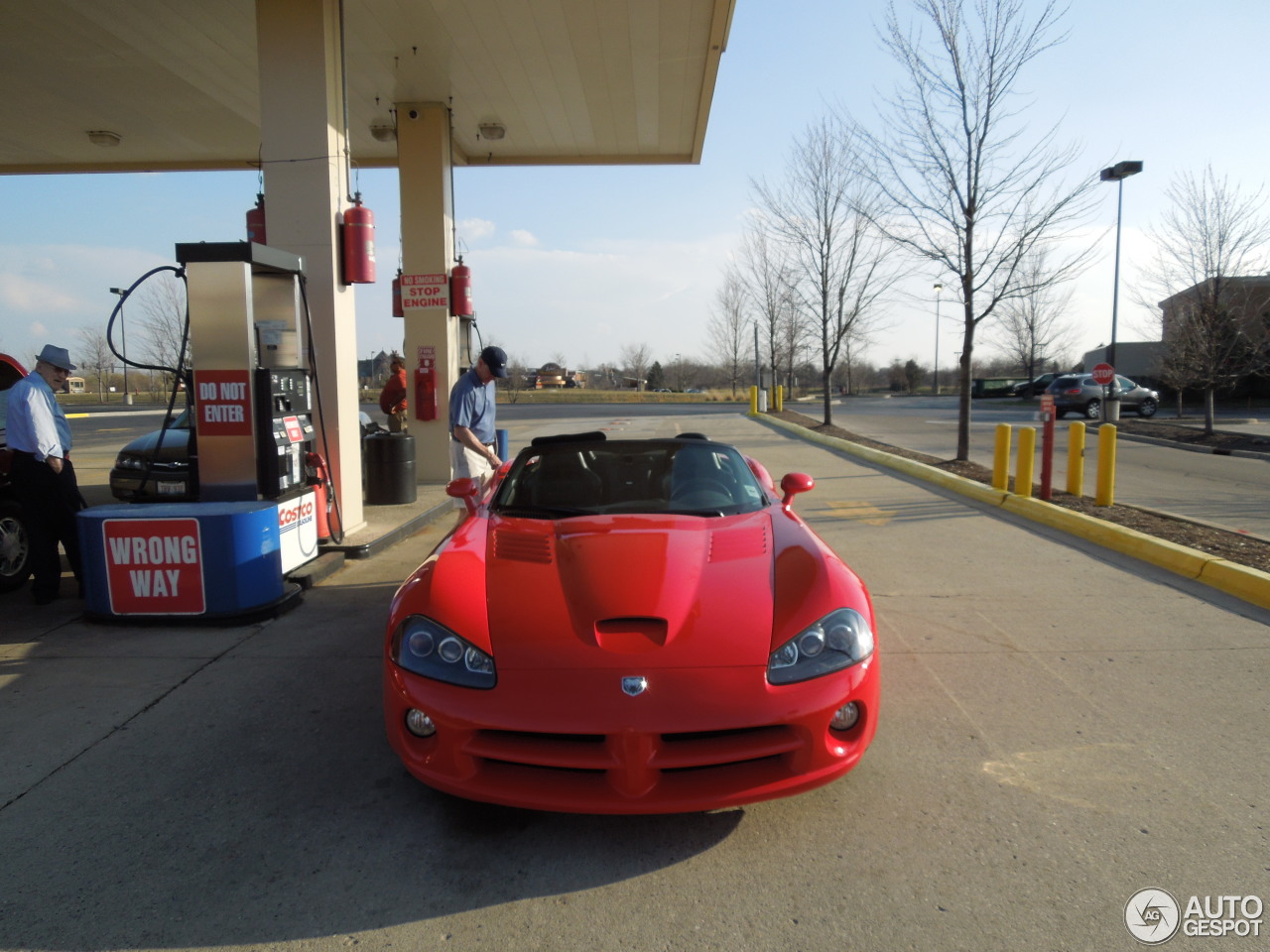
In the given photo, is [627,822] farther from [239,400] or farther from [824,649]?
[239,400]

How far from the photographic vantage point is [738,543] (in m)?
3.59

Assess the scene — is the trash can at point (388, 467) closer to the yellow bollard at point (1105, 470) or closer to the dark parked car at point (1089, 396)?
the yellow bollard at point (1105, 470)

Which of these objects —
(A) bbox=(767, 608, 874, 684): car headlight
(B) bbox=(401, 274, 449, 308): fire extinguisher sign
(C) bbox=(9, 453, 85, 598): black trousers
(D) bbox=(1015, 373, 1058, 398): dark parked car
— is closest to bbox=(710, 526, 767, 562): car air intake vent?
(A) bbox=(767, 608, 874, 684): car headlight

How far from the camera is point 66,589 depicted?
20.7ft

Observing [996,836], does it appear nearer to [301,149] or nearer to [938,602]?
[938,602]

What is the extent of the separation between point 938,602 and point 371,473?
257 inches

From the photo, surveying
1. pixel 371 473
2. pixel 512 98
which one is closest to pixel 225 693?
pixel 371 473

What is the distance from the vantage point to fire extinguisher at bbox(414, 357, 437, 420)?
1100 cm

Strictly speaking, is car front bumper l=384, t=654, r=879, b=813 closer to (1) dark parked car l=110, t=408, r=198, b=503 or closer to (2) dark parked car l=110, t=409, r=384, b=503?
(2) dark parked car l=110, t=409, r=384, b=503

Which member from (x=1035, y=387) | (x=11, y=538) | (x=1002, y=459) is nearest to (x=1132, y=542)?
(x=1002, y=459)

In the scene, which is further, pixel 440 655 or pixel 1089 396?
Result: pixel 1089 396

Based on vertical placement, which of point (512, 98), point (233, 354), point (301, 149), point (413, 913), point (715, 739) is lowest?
point (413, 913)

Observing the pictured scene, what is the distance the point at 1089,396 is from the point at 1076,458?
19894mm

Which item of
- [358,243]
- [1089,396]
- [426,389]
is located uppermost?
[358,243]
